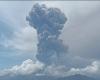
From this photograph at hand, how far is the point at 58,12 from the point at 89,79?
1620 mm

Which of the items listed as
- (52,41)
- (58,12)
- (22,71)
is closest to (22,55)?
(22,71)

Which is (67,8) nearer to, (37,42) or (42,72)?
(37,42)

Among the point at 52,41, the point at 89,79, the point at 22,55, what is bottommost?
the point at 89,79

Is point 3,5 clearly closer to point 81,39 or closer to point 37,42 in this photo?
point 37,42

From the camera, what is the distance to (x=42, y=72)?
23.0 feet

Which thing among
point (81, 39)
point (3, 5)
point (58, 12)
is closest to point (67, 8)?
point (58, 12)

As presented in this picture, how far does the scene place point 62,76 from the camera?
6961 mm

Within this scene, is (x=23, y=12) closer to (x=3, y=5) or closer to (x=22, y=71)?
(x=3, y=5)

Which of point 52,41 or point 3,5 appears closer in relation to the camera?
point 3,5

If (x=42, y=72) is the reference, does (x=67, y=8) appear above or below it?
above

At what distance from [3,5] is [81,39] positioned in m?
1.85

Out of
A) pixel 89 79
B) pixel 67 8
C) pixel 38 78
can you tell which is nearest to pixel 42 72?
pixel 38 78

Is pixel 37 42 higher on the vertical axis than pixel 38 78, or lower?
higher

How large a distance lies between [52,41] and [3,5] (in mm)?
1389
